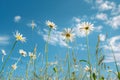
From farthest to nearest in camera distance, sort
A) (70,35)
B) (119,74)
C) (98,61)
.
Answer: (70,35) → (98,61) → (119,74)

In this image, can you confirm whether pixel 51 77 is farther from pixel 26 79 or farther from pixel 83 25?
pixel 83 25

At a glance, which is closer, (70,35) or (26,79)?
(70,35)

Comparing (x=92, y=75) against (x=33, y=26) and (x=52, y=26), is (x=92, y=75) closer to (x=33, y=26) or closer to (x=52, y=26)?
(x=33, y=26)

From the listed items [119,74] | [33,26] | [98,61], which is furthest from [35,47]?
[119,74]

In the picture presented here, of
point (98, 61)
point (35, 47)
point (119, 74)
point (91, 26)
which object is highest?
point (91, 26)

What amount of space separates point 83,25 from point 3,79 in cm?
167

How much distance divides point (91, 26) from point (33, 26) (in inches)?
40.4

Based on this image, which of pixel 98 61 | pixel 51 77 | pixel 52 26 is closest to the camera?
pixel 98 61

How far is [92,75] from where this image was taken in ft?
9.16

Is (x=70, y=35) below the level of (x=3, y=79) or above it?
above

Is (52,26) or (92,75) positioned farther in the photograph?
(52,26)

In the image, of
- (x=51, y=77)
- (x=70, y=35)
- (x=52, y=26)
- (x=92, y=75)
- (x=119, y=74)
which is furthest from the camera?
(x=52, y=26)

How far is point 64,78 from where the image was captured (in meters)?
4.50

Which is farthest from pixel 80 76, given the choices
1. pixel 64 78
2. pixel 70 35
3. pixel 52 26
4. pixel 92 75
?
pixel 92 75
